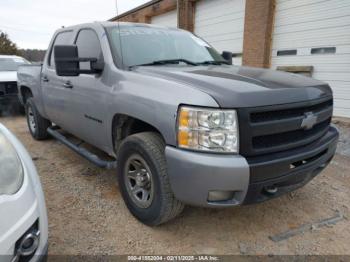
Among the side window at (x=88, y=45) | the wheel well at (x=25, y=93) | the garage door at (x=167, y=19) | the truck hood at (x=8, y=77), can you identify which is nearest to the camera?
the side window at (x=88, y=45)

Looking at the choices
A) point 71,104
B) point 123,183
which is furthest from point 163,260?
point 71,104

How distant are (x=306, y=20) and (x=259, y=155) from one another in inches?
266

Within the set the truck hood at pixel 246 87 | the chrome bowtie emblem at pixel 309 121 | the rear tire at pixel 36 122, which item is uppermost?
the truck hood at pixel 246 87

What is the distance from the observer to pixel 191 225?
274 centimetres

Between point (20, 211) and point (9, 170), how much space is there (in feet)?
0.85

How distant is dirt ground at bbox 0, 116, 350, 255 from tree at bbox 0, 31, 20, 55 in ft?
96.9

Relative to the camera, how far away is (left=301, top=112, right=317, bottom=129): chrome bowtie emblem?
7.73 feet

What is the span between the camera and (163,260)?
2.28m

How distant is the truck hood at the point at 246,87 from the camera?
6.72ft

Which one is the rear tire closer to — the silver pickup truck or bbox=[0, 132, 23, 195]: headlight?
the silver pickup truck

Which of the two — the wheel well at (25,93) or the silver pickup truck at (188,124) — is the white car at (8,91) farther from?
the silver pickup truck at (188,124)

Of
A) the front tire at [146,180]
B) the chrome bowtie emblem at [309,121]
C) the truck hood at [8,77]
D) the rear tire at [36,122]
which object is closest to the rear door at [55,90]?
the rear tire at [36,122]

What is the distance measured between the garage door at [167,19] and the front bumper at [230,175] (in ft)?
37.1

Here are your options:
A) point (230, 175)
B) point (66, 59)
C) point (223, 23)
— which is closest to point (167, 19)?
point (223, 23)
